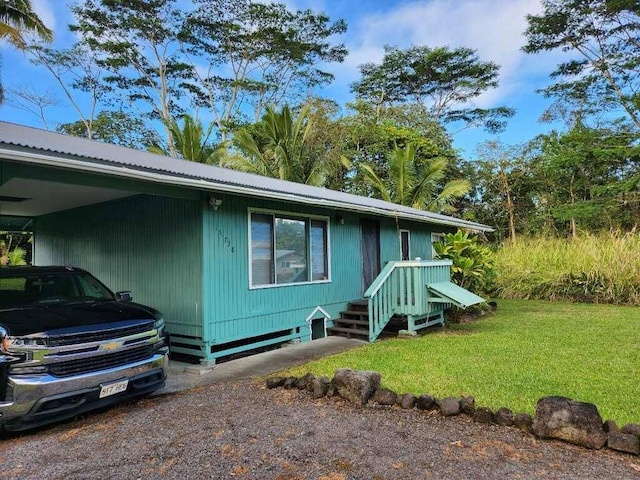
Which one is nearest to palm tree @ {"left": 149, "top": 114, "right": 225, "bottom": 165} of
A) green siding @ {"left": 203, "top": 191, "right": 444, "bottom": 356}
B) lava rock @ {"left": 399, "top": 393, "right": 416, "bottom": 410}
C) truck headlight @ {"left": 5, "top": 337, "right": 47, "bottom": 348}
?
green siding @ {"left": 203, "top": 191, "right": 444, "bottom": 356}

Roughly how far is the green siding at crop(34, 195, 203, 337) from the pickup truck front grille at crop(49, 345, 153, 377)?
1.83 m

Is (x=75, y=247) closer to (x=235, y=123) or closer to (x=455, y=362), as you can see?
(x=455, y=362)

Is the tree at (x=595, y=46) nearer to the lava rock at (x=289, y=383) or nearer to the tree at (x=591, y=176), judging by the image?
the tree at (x=591, y=176)

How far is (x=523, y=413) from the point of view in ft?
11.8

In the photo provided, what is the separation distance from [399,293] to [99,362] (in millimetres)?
5699

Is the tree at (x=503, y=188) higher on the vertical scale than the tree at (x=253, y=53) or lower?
lower

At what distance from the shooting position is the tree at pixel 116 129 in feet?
82.8

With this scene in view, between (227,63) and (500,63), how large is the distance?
1626cm

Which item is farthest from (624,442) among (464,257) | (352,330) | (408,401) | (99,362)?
(464,257)

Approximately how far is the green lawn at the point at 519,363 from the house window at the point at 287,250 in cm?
185

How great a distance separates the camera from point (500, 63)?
83.1 feet

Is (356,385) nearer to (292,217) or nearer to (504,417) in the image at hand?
(504,417)

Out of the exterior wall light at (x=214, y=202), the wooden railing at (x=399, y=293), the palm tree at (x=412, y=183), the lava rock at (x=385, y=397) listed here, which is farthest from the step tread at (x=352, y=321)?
the palm tree at (x=412, y=183)

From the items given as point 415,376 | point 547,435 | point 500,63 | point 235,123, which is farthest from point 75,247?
point 500,63
